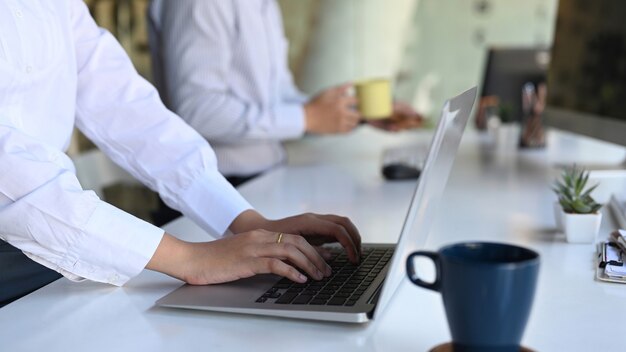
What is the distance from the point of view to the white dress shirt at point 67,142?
907mm

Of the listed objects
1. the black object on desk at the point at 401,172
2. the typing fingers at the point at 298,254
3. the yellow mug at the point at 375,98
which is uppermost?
the typing fingers at the point at 298,254

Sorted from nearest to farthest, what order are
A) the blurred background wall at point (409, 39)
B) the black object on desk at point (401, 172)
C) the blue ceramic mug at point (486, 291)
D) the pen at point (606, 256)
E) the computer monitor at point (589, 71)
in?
the blue ceramic mug at point (486, 291) → the pen at point (606, 256) → the computer monitor at point (589, 71) → the black object on desk at point (401, 172) → the blurred background wall at point (409, 39)

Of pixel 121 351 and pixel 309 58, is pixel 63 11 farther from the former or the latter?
pixel 309 58

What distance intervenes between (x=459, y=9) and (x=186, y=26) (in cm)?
280

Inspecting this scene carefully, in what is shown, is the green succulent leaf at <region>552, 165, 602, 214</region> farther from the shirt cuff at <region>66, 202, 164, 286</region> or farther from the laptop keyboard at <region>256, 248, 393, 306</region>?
the shirt cuff at <region>66, 202, 164, 286</region>

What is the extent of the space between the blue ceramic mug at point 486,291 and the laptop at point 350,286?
0.10m

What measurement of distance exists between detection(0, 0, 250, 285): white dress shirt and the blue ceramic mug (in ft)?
1.47

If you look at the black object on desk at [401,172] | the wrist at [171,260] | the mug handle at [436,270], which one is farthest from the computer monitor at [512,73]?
the mug handle at [436,270]

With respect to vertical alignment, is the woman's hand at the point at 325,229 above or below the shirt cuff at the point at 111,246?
below

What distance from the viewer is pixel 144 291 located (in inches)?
37.7

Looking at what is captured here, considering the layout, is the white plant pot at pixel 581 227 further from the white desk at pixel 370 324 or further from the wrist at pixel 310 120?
the wrist at pixel 310 120

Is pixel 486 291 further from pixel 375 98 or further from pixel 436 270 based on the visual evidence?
pixel 375 98

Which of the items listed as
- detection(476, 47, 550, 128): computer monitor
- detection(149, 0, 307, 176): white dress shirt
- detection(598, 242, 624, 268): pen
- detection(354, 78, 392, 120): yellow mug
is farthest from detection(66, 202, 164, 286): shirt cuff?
detection(476, 47, 550, 128): computer monitor

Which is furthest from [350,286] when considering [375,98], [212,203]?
[375,98]
